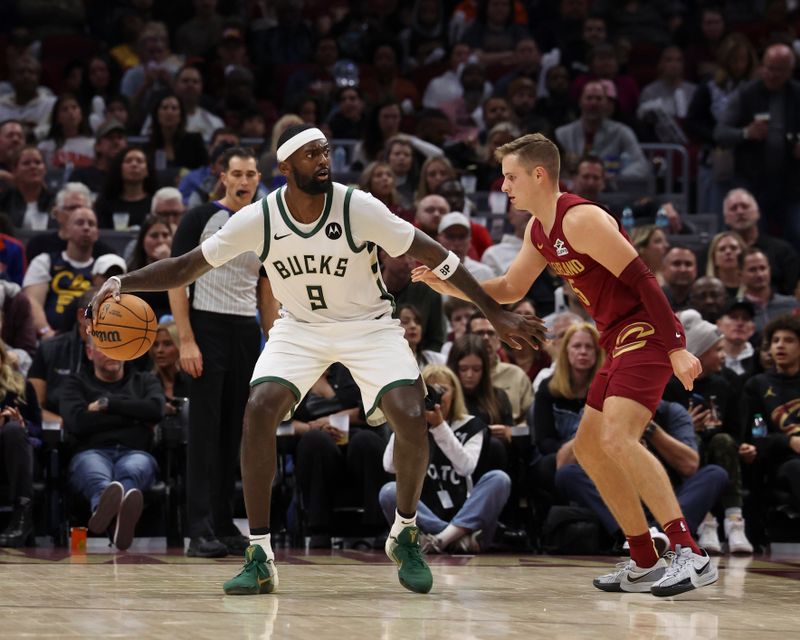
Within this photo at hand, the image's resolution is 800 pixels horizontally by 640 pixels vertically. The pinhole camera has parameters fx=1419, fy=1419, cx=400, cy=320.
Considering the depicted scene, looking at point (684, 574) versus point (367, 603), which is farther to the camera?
point (684, 574)

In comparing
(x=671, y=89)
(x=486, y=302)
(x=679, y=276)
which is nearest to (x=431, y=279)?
(x=486, y=302)

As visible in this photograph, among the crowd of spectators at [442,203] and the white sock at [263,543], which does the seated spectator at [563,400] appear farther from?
the white sock at [263,543]

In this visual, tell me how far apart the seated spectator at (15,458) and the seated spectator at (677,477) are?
3.31m

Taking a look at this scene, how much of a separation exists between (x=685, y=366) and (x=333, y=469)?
362cm

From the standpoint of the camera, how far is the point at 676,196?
13.5 metres

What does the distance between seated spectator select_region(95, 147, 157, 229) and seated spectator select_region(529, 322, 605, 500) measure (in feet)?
14.0

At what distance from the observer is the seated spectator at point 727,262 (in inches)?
444

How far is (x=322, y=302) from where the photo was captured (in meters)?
6.35

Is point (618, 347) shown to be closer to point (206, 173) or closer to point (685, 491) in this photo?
point (685, 491)

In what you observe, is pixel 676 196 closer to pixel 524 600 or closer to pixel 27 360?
pixel 27 360

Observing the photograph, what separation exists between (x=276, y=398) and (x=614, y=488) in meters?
1.58

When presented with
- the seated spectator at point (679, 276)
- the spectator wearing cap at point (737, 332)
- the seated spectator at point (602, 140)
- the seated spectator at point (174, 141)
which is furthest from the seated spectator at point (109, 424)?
the seated spectator at point (602, 140)

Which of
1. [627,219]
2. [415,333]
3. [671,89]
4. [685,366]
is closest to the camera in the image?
[685,366]

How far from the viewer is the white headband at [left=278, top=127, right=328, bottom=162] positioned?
6297mm
